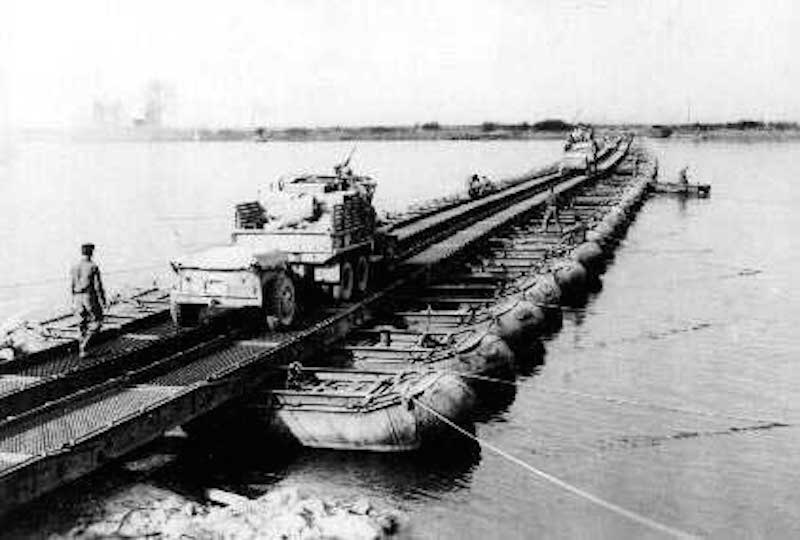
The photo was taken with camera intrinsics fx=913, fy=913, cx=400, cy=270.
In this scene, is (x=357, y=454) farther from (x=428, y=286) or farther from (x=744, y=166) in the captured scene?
(x=744, y=166)

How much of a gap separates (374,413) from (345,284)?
6124 mm

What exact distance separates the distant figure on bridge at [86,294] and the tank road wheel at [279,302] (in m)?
2.81

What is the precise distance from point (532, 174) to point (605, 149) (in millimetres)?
27974

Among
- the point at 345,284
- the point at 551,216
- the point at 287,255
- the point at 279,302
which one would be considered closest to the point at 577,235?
the point at 551,216

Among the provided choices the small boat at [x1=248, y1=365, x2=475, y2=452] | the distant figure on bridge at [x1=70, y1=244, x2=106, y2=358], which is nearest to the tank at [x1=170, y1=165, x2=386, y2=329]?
the distant figure on bridge at [x1=70, y1=244, x2=106, y2=358]

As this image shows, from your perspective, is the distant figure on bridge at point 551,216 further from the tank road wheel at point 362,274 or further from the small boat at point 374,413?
the small boat at point 374,413

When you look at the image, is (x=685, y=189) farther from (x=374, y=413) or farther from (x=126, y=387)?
(x=126, y=387)

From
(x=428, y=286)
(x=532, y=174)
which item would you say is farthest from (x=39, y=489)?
(x=532, y=174)

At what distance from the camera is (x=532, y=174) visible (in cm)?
6862

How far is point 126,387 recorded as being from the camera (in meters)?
13.2

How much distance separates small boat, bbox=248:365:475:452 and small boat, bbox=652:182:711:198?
170 ft

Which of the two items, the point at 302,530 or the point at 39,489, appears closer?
the point at 39,489

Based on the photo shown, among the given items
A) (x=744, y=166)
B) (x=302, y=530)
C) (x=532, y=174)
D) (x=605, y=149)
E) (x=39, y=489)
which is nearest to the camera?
(x=39, y=489)

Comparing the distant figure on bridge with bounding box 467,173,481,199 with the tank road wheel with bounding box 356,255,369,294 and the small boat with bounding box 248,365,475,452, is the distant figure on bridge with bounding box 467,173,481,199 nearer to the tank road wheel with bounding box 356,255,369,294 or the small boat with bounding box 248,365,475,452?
the tank road wheel with bounding box 356,255,369,294
